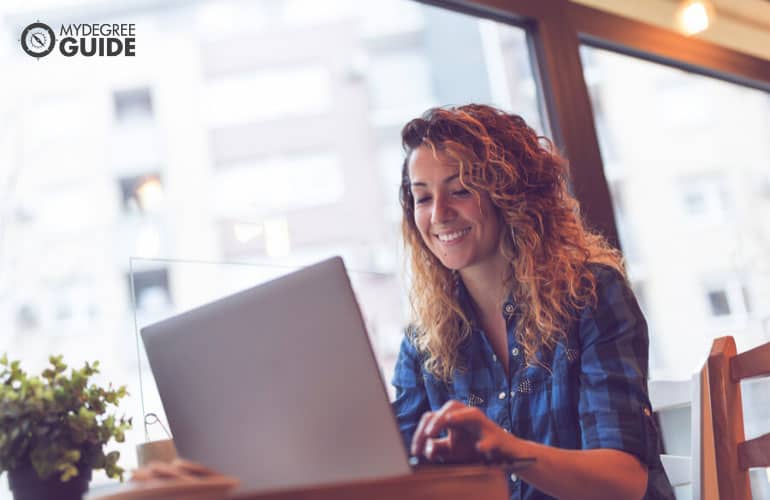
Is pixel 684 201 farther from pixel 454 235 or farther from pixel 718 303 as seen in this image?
pixel 454 235

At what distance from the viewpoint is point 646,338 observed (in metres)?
1.43

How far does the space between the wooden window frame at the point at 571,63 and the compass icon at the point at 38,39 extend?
1.03 metres

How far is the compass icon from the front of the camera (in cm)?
177

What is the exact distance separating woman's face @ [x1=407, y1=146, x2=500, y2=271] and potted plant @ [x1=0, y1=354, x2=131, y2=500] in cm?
70

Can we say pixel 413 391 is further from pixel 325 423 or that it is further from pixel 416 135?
pixel 325 423

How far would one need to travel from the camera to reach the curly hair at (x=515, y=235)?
1509 millimetres

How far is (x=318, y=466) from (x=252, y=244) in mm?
1130

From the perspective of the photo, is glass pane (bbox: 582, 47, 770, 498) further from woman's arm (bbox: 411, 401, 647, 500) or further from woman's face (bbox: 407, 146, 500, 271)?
woman's arm (bbox: 411, 401, 647, 500)

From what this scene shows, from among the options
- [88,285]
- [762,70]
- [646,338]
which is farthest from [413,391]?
[762,70]

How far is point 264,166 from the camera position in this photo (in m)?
2.15

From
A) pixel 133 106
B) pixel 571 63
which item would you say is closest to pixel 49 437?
pixel 133 106

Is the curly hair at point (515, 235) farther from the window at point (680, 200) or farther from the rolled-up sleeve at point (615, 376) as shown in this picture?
the window at point (680, 200)

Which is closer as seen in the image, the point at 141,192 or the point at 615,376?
the point at 615,376

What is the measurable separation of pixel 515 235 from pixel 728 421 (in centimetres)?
48
